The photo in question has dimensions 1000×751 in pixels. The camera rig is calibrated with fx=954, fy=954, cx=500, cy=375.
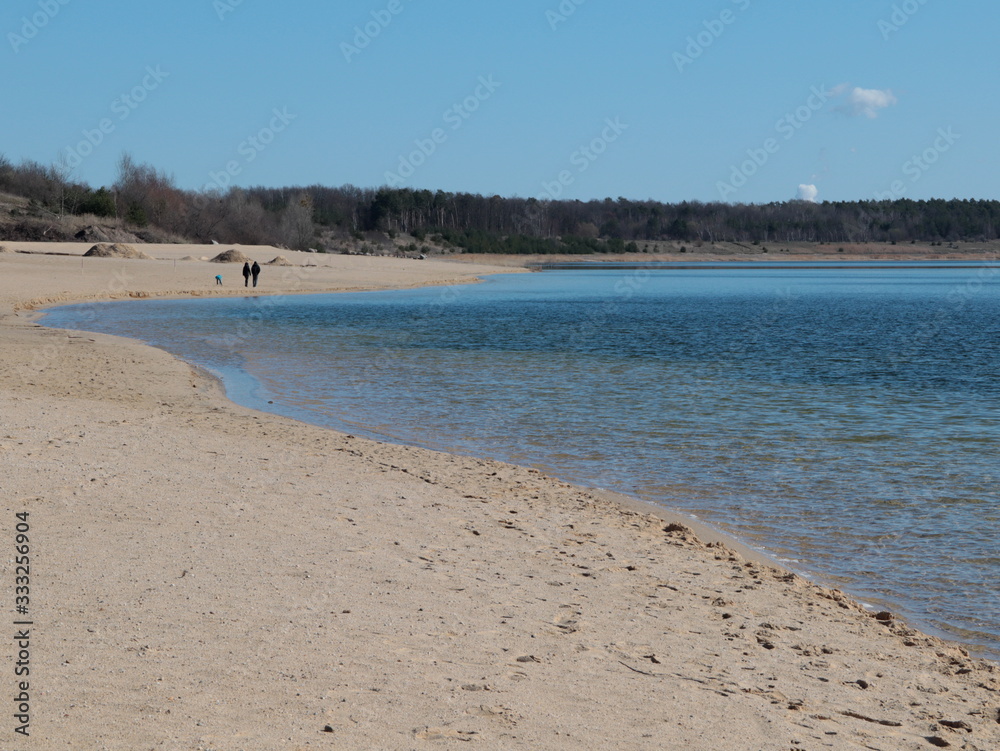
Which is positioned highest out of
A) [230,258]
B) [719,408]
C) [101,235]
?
[101,235]

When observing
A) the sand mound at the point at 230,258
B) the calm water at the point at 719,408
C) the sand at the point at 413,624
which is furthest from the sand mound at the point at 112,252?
the sand at the point at 413,624

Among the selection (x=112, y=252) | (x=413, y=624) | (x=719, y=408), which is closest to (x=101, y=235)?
(x=112, y=252)

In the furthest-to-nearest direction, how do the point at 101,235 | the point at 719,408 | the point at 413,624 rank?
the point at 101,235 → the point at 719,408 → the point at 413,624

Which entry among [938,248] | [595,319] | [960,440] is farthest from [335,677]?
[938,248]

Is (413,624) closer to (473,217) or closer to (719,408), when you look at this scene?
(719,408)

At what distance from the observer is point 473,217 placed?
16388 cm

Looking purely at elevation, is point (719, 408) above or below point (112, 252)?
below

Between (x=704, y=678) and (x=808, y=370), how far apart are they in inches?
739

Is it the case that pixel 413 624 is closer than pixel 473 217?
Yes

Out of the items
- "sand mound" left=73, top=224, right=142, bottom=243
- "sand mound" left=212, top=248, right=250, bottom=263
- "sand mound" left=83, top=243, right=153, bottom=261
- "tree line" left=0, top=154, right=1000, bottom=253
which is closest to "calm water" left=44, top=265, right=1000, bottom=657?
"sand mound" left=83, top=243, right=153, bottom=261

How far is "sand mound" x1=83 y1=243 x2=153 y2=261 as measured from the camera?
193ft

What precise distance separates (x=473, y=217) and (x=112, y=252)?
107797 millimetres

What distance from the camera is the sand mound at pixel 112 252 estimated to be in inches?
2320

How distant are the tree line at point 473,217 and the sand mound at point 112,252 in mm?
30318
